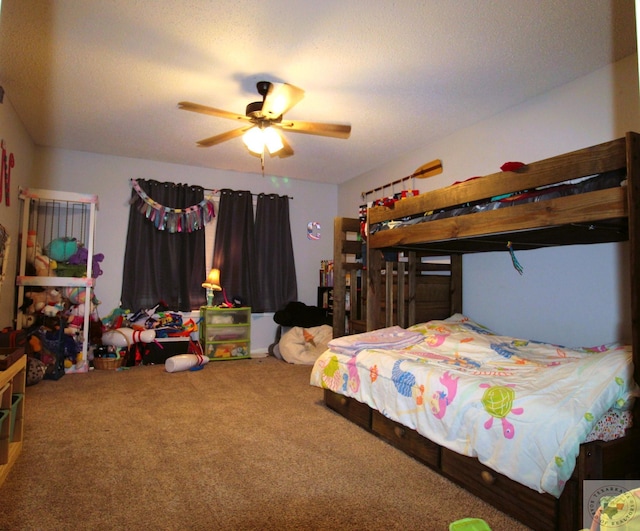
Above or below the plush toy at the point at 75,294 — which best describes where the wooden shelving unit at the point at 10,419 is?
below

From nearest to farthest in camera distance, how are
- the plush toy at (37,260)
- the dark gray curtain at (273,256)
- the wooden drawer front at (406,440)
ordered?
1. the wooden drawer front at (406,440)
2. the plush toy at (37,260)
3. the dark gray curtain at (273,256)

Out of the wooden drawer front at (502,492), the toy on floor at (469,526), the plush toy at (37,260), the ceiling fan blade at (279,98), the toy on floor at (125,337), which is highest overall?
the ceiling fan blade at (279,98)

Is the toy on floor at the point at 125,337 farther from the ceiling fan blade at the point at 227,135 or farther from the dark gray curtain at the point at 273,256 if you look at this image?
the ceiling fan blade at the point at 227,135

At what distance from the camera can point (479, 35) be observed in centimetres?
215

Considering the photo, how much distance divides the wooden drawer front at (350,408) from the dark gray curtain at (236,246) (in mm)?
2313

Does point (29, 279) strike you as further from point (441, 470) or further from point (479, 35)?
point (479, 35)

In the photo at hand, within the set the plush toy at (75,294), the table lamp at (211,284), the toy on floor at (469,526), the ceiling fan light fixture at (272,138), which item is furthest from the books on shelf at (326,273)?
the toy on floor at (469,526)

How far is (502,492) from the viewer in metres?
1.55

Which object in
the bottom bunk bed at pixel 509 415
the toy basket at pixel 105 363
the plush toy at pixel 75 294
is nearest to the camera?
the bottom bunk bed at pixel 509 415

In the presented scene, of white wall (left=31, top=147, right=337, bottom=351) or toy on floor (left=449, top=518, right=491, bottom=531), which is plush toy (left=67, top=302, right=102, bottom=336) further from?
toy on floor (left=449, top=518, right=491, bottom=531)

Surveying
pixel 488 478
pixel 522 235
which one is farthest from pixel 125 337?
pixel 522 235

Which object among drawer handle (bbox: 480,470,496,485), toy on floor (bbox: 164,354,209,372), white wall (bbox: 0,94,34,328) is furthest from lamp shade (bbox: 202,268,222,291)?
drawer handle (bbox: 480,470,496,485)

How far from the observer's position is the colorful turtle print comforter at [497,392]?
1.37 meters

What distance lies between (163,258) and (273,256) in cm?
131
